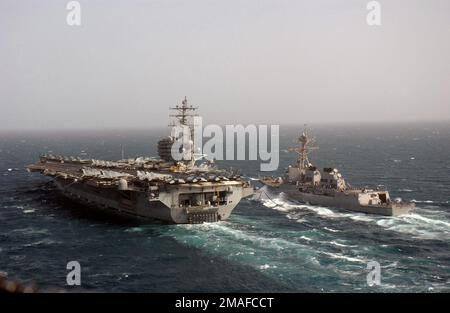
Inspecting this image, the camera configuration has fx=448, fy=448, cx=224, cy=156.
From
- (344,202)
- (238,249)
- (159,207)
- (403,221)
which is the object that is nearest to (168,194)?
(159,207)

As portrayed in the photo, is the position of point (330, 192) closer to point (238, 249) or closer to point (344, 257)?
point (344, 257)

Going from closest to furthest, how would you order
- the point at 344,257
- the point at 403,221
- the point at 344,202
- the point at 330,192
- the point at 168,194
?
the point at 344,257 < the point at 168,194 < the point at 403,221 < the point at 344,202 < the point at 330,192

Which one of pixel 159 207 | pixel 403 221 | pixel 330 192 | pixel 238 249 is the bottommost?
pixel 403 221

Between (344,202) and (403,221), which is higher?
(344,202)

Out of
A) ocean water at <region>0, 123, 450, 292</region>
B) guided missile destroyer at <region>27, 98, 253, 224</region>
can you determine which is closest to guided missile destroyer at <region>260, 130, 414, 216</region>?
ocean water at <region>0, 123, 450, 292</region>

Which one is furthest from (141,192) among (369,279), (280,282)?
(369,279)

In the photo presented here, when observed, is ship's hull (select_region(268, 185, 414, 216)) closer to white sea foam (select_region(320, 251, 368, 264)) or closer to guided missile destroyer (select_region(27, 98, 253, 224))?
guided missile destroyer (select_region(27, 98, 253, 224))

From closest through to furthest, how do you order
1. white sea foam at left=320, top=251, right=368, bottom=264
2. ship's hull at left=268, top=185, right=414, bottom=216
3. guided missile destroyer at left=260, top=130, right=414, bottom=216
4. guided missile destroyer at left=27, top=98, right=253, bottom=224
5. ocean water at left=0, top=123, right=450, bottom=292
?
ocean water at left=0, top=123, right=450, bottom=292 < white sea foam at left=320, top=251, right=368, bottom=264 < guided missile destroyer at left=27, top=98, right=253, bottom=224 < ship's hull at left=268, top=185, right=414, bottom=216 < guided missile destroyer at left=260, top=130, right=414, bottom=216

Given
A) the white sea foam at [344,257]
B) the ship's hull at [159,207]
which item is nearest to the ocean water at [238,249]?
the white sea foam at [344,257]
